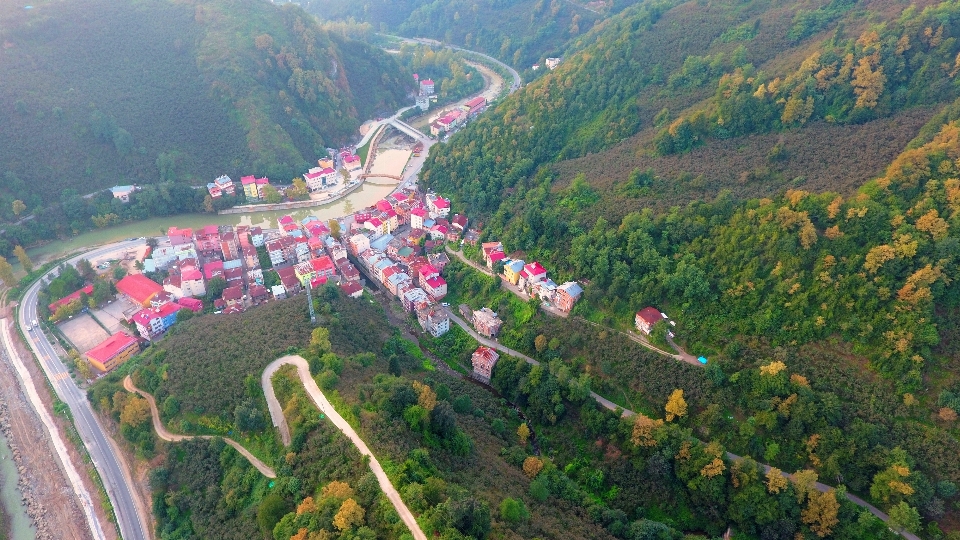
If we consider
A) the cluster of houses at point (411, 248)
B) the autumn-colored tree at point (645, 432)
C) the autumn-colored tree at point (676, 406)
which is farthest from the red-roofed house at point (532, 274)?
the autumn-colored tree at point (645, 432)

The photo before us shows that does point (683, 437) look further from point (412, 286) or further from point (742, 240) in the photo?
point (412, 286)

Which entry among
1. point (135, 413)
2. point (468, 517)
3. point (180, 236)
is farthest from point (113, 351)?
point (468, 517)

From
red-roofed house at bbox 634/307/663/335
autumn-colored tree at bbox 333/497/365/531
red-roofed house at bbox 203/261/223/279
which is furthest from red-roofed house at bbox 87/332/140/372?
red-roofed house at bbox 634/307/663/335

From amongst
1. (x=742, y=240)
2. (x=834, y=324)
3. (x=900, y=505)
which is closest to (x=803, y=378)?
(x=834, y=324)

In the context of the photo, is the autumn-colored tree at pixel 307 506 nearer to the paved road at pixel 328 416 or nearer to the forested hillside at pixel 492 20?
the paved road at pixel 328 416

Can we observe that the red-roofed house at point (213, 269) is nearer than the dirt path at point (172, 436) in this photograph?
No

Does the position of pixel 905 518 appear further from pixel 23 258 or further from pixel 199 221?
pixel 23 258
